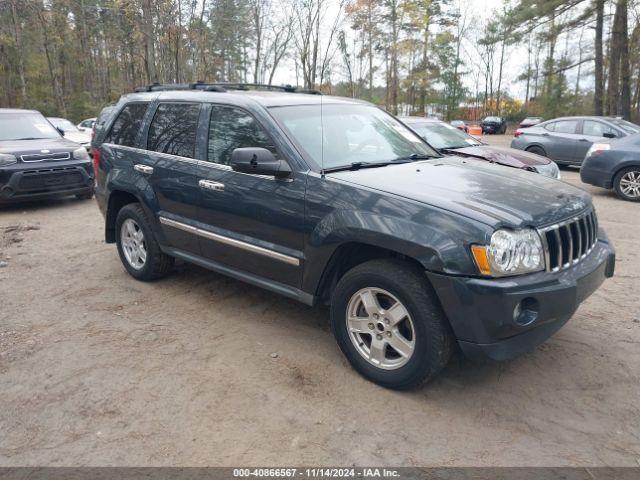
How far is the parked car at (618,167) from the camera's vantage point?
970cm

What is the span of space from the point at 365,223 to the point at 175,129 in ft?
7.70

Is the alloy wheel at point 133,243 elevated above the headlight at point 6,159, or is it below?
below

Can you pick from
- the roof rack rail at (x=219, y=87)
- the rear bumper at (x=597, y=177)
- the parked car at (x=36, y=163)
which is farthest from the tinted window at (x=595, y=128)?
the parked car at (x=36, y=163)

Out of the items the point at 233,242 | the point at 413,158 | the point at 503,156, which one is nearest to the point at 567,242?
the point at 413,158

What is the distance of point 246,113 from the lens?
13.6ft

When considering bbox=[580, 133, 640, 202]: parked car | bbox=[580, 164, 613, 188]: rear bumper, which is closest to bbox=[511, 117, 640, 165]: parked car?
bbox=[580, 133, 640, 202]: parked car

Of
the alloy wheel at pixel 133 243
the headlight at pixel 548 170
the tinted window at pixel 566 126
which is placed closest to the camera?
the alloy wheel at pixel 133 243

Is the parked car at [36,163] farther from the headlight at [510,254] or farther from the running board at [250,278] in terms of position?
the headlight at [510,254]

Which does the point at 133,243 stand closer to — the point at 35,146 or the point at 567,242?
the point at 567,242

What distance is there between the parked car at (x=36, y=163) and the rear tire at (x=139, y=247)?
4225mm

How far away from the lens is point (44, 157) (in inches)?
351

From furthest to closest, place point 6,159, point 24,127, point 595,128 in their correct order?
point 595,128
point 24,127
point 6,159
